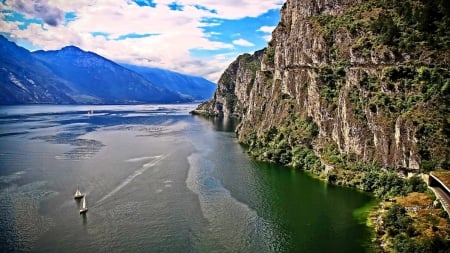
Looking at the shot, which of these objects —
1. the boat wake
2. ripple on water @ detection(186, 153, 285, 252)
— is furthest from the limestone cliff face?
the boat wake

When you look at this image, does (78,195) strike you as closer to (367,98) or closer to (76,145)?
(367,98)

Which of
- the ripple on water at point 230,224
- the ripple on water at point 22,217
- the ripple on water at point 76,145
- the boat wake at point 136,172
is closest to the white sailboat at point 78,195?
the boat wake at point 136,172

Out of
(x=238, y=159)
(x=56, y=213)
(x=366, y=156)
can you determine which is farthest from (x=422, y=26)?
(x=56, y=213)

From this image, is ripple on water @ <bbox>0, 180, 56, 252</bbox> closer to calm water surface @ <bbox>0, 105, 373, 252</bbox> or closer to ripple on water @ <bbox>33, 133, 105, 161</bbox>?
calm water surface @ <bbox>0, 105, 373, 252</bbox>

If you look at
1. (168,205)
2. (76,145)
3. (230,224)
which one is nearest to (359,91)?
(230,224)

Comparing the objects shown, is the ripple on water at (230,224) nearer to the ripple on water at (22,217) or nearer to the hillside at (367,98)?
the hillside at (367,98)

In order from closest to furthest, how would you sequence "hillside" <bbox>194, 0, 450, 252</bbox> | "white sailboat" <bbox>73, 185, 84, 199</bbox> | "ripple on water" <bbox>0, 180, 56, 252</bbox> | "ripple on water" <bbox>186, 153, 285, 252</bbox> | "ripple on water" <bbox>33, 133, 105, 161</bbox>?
"ripple on water" <bbox>186, 153, 285, 252</bbox> → "ripple on water" <bbox>0, 180, 56, 252</bbox> → "white sailboat" <bbox>73, 185, 84, 199</bbox> → "hillside" <bbox>194, 0, 450, 252</bbox> → "ripple on water" <bbox>33, 133, 105, 161</bbox>

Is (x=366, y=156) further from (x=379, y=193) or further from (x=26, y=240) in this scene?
(x=26, y=240)
